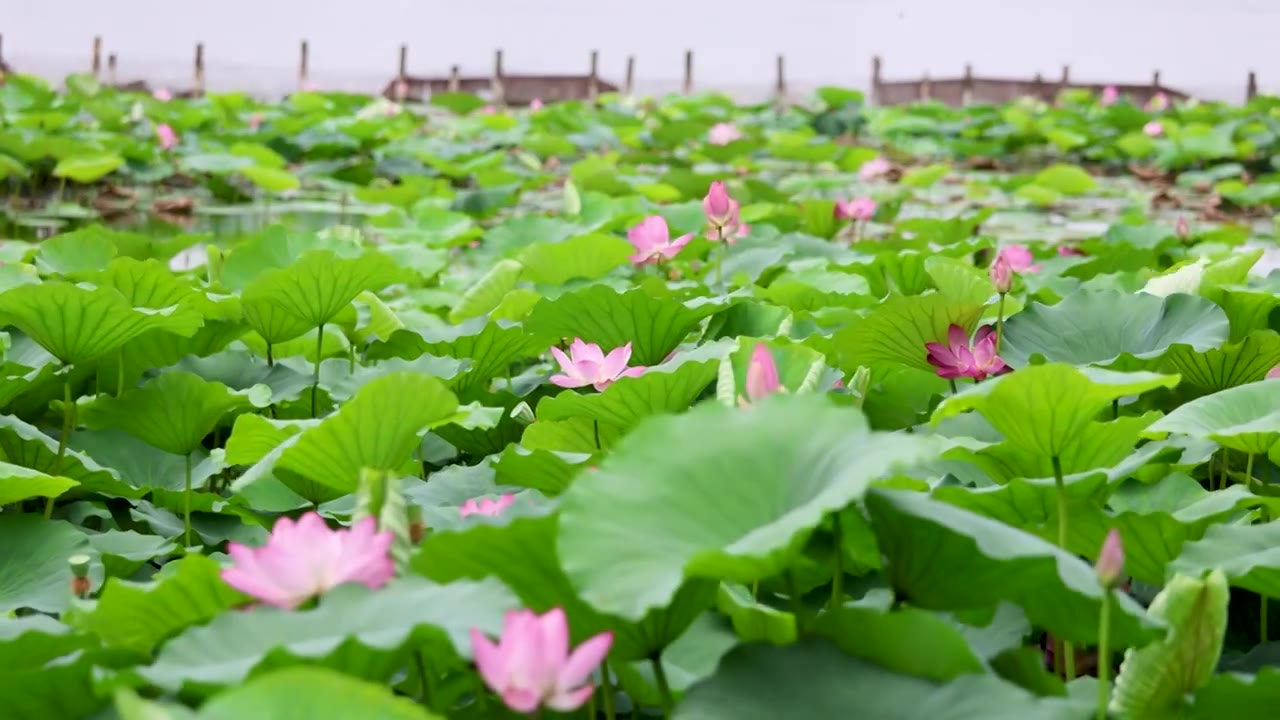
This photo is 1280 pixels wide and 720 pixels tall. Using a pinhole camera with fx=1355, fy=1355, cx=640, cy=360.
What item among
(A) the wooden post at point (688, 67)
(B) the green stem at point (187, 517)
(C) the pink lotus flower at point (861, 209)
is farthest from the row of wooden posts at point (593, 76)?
(B) the green stem at point (187, 517)

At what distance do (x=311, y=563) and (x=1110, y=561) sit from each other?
0.38m

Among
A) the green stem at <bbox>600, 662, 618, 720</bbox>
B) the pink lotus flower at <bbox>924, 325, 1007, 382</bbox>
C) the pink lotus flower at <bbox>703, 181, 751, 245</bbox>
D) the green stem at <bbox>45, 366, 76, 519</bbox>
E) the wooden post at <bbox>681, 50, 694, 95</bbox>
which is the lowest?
the green stem at <bbox>45, 366, 76, 519</bbox>

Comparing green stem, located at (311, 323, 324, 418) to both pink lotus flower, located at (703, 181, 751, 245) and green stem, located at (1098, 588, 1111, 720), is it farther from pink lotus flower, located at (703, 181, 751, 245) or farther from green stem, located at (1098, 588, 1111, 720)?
green stem, located at (1098, 588, 1111, 720)

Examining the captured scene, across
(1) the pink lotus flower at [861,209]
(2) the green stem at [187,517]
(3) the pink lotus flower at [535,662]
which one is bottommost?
(2) the green stem at [187,517]

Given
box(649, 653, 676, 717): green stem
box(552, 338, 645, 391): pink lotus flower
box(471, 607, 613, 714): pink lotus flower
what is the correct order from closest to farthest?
box(471, 607, 613, 714): pink lotus flower
box(649, 653, 676, 717): green stem
box(552, 338, 645, 391): pink lotus flower

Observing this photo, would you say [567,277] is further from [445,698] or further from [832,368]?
[445,698]

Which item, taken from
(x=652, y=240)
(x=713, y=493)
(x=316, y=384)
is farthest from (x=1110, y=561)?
(x=652, y=240)

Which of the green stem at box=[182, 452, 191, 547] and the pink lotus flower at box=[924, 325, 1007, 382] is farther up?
the pink lotus flower at box=[924, 325, 1007, 382]

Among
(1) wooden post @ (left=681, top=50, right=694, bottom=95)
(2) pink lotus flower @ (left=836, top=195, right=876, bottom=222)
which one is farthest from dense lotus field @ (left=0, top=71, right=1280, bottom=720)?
(1) wooden post @ (left=681, top=50, right=694, bottom=95)

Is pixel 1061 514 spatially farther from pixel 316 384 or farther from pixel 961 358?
pixel 316 384

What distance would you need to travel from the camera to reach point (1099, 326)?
143 centimetres

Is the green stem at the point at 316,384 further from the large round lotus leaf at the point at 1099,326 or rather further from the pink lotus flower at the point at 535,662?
the pink lotus flower at the point at 535,662

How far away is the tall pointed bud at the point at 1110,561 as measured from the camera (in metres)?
0.61

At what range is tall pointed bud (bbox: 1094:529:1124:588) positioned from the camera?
2.01 ft
